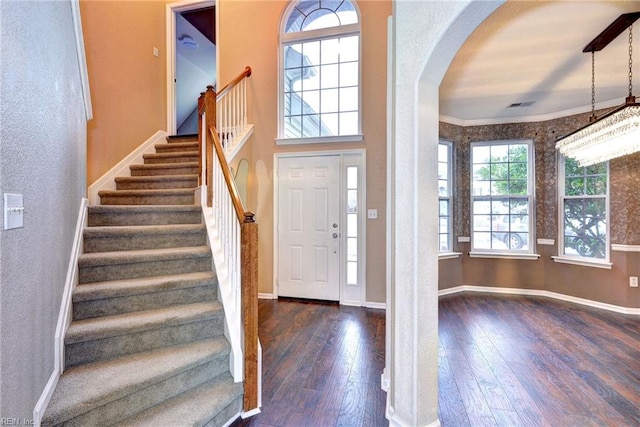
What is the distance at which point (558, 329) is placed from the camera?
3289 mm

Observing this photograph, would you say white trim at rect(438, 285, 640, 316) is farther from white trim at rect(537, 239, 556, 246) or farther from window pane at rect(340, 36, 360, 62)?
window pane at rect(340, 36, 360, 62)

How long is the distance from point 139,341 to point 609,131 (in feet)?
13.7

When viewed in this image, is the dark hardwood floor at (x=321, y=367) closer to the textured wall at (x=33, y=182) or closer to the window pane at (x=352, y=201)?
the textured wall at (x=33, y=182)

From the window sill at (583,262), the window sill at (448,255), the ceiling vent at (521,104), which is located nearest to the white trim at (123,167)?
the window sill at (448,255)

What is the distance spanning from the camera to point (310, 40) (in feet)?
13.6

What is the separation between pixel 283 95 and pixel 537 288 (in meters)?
4.61

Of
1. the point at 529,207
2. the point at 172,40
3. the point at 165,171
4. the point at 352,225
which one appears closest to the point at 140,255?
the point at 165,171

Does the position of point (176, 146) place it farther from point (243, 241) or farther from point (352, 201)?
point (243, 241)

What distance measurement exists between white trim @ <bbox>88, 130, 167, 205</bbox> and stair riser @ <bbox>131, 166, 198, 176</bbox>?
11 centimetres

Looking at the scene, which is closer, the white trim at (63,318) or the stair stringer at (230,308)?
the white trim at (63,318)

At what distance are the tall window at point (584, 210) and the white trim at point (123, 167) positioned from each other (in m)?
5.58

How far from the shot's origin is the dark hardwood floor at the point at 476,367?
1.92 m

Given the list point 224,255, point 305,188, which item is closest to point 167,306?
point 224,255

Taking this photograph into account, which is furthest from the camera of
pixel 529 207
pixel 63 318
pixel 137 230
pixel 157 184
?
pixel 529 207
